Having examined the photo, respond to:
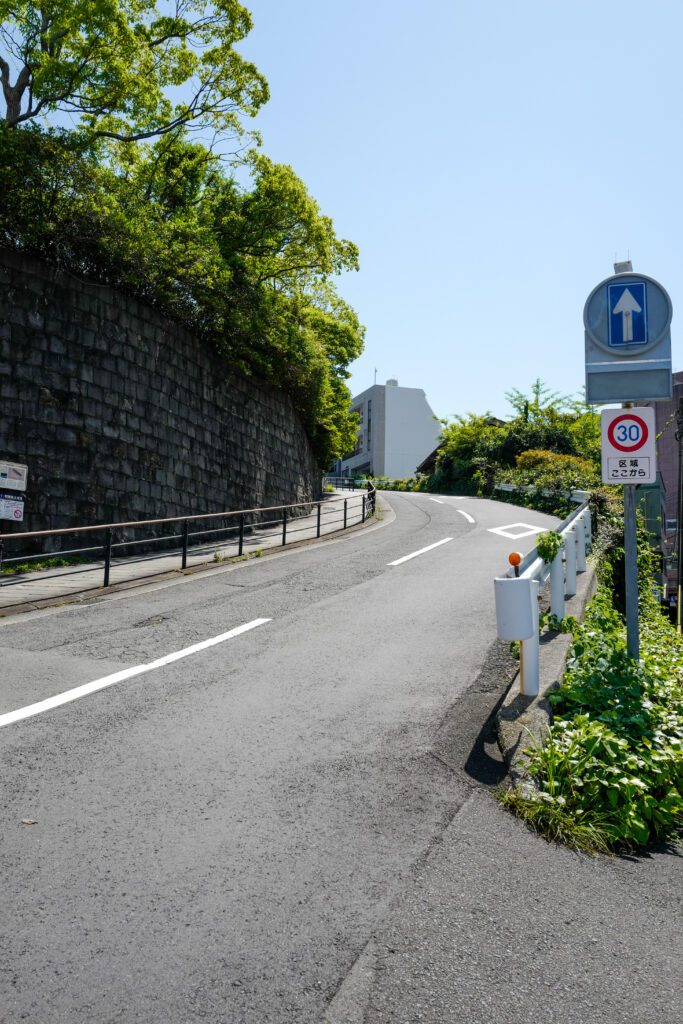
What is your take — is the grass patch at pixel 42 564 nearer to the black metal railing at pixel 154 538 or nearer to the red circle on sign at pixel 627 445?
the black metal railing at pixel 154 538

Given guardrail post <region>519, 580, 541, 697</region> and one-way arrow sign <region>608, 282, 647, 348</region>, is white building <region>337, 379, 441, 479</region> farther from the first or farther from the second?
guardrail post <region>519, 580, 541, 697</region>

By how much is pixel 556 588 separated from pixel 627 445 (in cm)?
224

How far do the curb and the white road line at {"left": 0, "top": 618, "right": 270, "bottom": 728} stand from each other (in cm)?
318

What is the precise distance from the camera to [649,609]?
41.4ft

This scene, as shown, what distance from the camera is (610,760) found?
4219 millimetres

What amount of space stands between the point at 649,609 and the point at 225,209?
16636 mm

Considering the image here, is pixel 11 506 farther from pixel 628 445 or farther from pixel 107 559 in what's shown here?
pixel 628 445

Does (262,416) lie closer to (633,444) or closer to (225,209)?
(225,209)

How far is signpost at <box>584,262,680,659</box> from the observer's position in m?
5.51

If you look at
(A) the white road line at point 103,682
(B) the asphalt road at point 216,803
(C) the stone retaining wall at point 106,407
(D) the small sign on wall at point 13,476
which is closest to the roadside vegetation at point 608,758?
(B) the asphalt road at point 216,803

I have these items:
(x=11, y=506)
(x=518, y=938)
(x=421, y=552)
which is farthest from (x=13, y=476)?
(x=518, y=938)

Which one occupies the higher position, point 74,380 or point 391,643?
point 74,380

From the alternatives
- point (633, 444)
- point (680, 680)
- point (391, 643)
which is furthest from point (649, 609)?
point (633, 444)

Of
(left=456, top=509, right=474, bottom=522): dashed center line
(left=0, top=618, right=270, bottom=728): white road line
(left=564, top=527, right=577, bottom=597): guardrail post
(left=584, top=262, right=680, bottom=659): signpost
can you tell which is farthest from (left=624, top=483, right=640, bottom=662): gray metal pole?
(left=456, top=509, right=474, bottom=522): dashed center line
